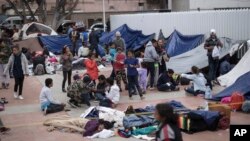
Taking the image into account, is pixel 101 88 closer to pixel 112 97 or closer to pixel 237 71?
pixel 112 97

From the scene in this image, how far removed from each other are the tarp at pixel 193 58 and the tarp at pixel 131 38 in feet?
19.9

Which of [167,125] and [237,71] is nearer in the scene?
[167,125]

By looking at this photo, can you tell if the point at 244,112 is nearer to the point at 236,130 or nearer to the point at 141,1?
the point at 236,130

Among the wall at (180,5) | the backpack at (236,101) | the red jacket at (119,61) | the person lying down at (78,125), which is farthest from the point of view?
the wall at (180,5)

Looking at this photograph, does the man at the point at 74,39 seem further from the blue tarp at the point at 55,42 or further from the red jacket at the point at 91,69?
the red jacket at the point at 91,69

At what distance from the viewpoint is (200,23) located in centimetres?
2109

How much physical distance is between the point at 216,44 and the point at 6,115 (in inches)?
318

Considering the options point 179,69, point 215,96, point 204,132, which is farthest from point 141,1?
point 204,132

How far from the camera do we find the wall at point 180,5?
37281mm

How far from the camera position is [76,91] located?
13.4 metres

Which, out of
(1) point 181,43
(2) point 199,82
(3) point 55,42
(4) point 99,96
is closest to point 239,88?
(2) point 199,82

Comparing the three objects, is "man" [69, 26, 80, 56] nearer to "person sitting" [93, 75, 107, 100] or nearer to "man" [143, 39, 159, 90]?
"man" [143, 39, 159, 90]

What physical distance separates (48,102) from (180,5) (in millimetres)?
27266

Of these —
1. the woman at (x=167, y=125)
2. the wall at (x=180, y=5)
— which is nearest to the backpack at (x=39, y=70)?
the woman at (x=167, y=125)
